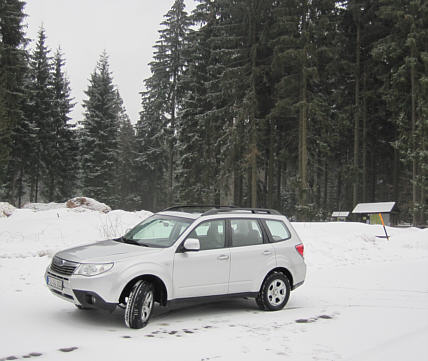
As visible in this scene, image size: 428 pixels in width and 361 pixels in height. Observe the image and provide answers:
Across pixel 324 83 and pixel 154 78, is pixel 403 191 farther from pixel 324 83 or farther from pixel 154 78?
pixel 154 78

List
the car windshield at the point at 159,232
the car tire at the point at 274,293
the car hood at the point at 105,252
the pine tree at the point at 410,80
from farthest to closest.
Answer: the pine tree at the point at 410,80
the car tire at the point at 274,293
the car windshield at the point at 159,232
the car hood at the point at 105,252

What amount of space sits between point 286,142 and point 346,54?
9.65 m

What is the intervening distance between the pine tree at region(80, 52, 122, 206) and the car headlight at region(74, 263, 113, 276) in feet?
135

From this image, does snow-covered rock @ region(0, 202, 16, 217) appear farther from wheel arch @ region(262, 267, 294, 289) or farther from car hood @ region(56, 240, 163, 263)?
Result: wheel arch @ region(262, 267, 294, 289)

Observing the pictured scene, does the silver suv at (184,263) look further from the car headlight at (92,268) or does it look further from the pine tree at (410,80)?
the pine tree at (410,80)

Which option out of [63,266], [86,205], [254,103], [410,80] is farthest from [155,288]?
[410,80]

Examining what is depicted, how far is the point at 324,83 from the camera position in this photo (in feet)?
118

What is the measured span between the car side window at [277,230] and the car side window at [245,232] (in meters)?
0.29

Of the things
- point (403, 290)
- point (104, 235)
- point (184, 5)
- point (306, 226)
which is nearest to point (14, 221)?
point (104, 235)

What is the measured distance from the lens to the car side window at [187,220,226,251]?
23.0ft

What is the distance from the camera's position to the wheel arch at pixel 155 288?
619 centimetres

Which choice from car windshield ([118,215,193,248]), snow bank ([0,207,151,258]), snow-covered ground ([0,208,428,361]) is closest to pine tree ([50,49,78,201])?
snow bank ([0,207,151,258])

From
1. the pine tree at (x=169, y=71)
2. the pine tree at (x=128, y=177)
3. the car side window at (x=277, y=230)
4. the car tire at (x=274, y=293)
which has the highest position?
the pine tree at (x=169, y=71)

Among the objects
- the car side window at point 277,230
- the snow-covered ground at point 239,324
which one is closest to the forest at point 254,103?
the snow-covered ground at point 239,324
